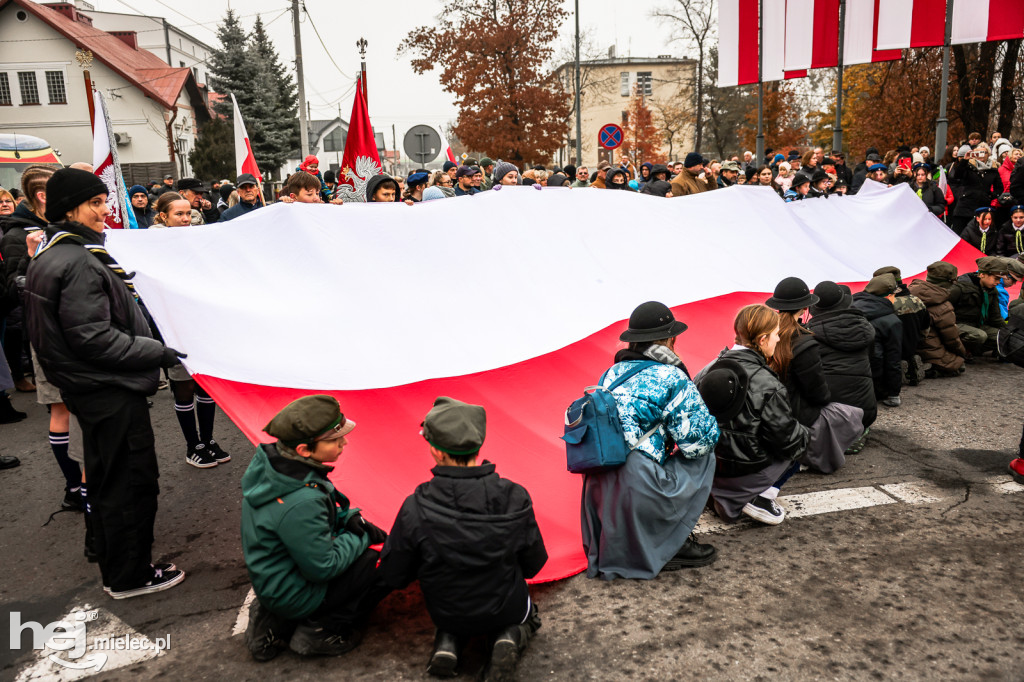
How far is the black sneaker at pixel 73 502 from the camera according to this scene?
5.26 m

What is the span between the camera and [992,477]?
5.40 metres

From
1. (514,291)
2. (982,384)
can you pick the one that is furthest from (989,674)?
(982,384)

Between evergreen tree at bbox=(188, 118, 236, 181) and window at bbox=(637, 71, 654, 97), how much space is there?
163 feet

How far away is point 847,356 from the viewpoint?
19.0 feet

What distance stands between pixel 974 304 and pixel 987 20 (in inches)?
428

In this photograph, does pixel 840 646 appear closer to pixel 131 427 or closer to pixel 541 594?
pixel 541 594

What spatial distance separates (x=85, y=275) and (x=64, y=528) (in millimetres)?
2227

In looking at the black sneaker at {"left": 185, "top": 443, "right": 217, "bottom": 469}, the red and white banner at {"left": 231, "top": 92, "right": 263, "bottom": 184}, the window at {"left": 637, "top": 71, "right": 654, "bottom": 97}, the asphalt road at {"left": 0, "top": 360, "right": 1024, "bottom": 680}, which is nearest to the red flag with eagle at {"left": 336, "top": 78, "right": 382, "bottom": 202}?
the red and white banner at {"left": 231, "top": 92, "right": 263, "bottom": 184}

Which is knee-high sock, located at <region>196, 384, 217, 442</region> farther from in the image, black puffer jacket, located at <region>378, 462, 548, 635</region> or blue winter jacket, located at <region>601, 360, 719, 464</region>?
blue winter jacket, located at <region>601, 360, 719, 464</region>

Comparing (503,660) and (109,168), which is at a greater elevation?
(109,168)

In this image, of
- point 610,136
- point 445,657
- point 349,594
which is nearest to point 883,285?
point 445,657

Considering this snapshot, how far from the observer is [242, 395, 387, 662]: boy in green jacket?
330 cm

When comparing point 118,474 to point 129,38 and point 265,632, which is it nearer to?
point 265,632

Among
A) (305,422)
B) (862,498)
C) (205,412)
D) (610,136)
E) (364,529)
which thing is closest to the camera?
(305,422)
